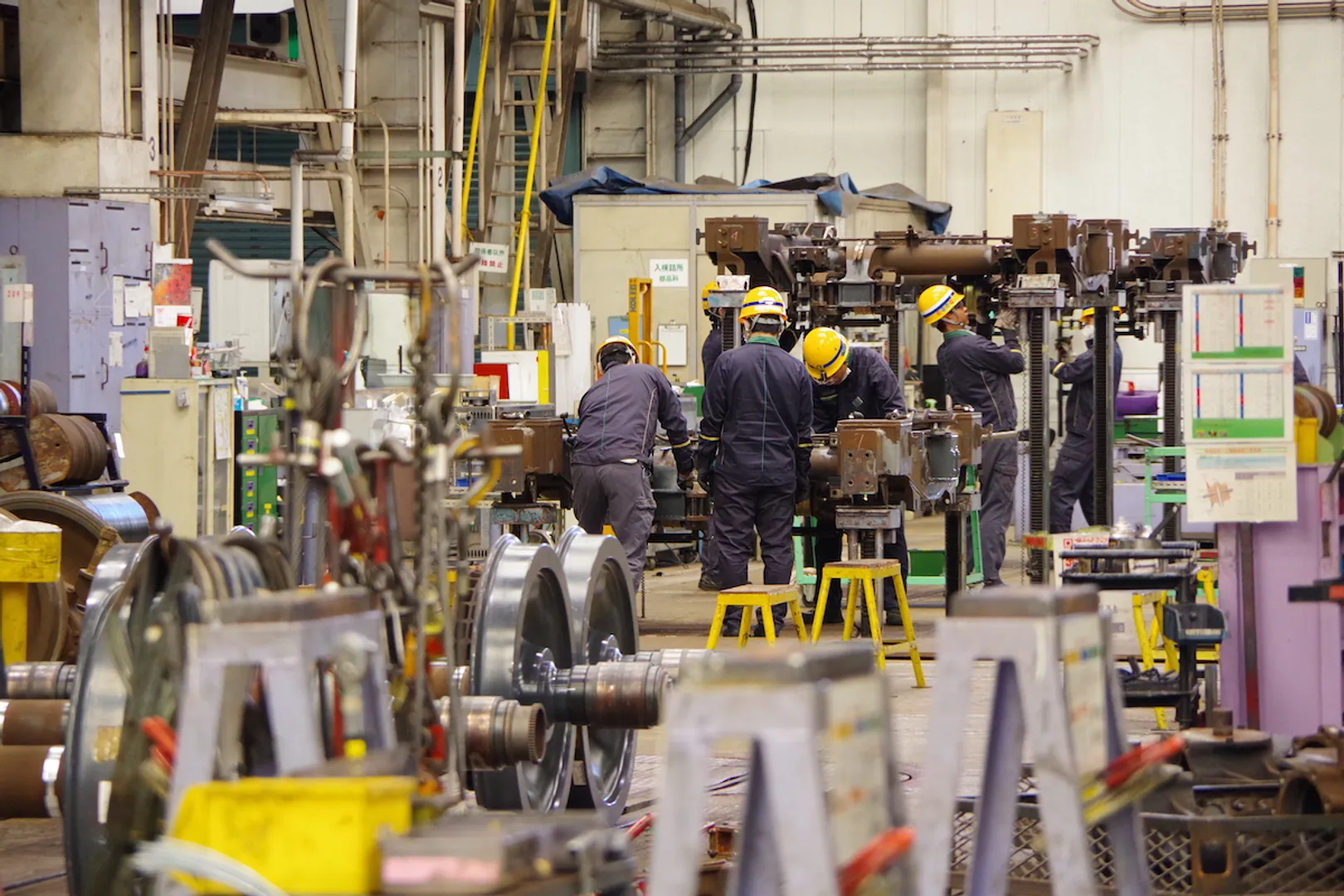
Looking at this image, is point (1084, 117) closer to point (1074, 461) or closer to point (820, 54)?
point (820, 54)

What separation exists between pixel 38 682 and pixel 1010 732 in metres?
2.86

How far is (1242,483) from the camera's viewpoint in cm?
531

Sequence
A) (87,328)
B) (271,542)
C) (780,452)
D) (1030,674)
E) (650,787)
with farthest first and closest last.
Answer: (87,328) < (780,452) < (650,787) < (271,542) < (1030,674)

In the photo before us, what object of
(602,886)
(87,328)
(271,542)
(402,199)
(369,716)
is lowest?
(602,886)

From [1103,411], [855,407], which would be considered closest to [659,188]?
[1103,411]

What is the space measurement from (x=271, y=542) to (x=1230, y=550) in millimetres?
3103

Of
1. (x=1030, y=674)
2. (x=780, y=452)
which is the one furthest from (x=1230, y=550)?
(x=780, y=452)

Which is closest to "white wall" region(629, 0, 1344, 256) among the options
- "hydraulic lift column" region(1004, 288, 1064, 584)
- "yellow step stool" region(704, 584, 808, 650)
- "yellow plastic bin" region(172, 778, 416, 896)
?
"hydraulic lift column" region(1004, 288, 1064, 584)

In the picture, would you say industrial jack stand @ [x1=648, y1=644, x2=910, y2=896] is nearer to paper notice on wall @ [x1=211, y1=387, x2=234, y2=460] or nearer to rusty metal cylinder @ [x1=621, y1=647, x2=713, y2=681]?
rusty metal cylinder @ [x1=621, y1=647, x2=713, y2=681]

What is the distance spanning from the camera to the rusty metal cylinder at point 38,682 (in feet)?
15.7

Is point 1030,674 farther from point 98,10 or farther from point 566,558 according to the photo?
point 98,10

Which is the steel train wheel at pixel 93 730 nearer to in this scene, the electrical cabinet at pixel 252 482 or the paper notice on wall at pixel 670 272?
the electrical cabinet at pixel 252 482

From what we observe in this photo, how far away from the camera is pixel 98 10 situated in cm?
1359

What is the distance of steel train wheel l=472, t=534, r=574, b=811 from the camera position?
482 centimetres
